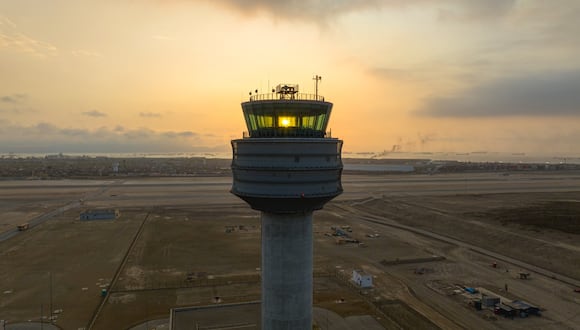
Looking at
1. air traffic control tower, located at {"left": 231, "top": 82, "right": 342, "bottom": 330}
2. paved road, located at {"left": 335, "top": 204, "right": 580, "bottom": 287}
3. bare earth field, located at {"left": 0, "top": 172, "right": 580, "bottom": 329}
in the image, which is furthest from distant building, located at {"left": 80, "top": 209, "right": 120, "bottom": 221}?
air traffic control tower, located at {"left": 231, "top": 82, "right": 342, "bottom": 330}

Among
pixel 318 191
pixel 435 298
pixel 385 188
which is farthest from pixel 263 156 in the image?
pixel 385 188

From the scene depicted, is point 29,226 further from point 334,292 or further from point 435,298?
point 435,298

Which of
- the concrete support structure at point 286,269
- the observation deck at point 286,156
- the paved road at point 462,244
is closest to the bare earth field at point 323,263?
the paved road at point 462,244

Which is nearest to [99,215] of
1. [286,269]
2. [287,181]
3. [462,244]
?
[462,244]

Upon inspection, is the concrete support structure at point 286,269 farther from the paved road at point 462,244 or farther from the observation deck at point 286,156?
the paved road at point 462,244

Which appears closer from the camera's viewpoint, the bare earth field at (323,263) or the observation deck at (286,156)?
the observation deck at (286,156)

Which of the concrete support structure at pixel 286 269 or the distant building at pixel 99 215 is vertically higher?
the concrete support structure at pixel 286 269
